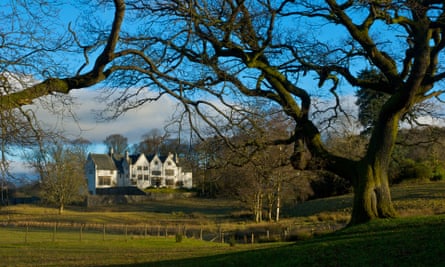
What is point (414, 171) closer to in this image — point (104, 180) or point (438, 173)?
point (438, 173)

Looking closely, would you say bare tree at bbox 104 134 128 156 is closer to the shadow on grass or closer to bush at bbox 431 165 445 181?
bush at bbox 431 165 445 181

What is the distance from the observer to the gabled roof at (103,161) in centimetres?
9512

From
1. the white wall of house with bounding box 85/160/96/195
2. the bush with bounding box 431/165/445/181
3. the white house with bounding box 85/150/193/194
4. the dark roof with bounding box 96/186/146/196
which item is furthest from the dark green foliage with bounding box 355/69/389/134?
the white wall of house with bounding box 85/160/96/195

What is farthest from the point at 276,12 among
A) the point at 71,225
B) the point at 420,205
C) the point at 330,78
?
the point at 71,225

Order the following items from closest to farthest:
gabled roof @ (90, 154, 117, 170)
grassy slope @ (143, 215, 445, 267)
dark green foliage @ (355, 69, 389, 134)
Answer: grassy slope @ (143, 215, 445, 267) → dark green foliage @ (355, 69, 389, 134) → gabled roof @ (90, 154, 117, 170)

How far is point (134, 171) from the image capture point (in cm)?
9731

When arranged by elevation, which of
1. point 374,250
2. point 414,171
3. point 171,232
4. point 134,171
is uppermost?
point 134,171

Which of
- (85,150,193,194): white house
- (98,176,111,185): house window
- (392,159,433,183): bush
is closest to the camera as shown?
(392,159,433,183): bush

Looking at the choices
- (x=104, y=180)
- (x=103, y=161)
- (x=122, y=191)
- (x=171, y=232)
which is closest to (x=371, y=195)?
(x=171, y=232)

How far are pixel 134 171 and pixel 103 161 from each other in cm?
589

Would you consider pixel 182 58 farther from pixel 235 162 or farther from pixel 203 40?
pixel 235 162

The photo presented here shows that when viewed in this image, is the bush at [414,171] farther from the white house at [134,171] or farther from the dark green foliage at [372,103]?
the white house at [134,171]

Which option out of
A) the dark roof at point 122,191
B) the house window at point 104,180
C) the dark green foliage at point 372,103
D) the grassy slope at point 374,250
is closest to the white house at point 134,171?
the house window at point 104,180

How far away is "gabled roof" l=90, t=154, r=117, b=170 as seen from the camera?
312 feet
